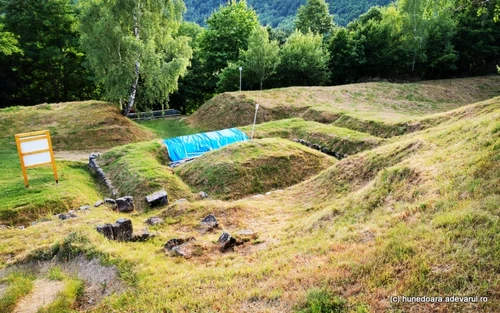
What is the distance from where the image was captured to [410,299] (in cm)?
391

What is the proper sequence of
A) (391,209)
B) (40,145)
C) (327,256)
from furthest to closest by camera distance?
(40,145) → (391,209) → (327,256)

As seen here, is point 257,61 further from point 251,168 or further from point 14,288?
point 14,288

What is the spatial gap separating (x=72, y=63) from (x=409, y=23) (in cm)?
3468

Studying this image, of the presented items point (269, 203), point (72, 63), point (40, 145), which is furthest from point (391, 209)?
point (72, 63)

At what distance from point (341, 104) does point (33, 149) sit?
841 inches

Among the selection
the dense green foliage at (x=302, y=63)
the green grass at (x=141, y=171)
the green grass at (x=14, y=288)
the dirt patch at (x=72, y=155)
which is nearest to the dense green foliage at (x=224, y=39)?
the dense green foliage at (x=302, y=63)

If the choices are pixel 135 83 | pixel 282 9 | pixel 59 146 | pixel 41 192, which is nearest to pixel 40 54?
pixel 135 83

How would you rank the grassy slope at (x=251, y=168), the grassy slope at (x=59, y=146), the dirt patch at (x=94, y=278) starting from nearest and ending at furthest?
the dirt patch at (x=94, y=278)
the grassy slope at (x=59, y=146)
the grassy slope at (x=251, y=168)

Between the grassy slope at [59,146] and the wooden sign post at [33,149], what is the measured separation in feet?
2.94

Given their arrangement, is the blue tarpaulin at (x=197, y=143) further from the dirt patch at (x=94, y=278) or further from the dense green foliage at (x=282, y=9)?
the dense green foliage at (x=282, y=9)

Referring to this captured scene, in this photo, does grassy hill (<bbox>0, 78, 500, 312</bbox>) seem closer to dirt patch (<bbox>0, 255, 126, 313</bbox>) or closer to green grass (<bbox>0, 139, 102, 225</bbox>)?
dirt patch (<bbox>0, 255, 126, 313</bbox>)

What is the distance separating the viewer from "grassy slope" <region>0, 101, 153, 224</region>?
10734 millimetres

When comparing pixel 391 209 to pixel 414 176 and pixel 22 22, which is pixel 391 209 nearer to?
pixel 414 176

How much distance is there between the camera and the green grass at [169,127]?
22.8 m
